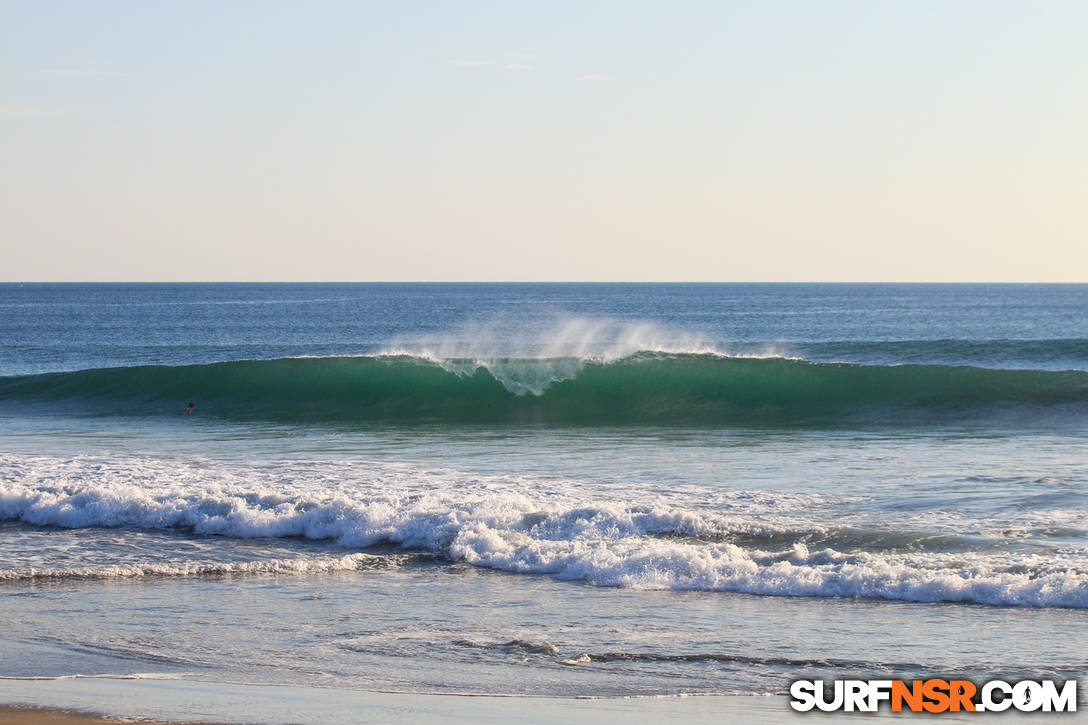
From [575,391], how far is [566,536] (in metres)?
12.4

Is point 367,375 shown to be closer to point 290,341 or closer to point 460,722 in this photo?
point 460,722

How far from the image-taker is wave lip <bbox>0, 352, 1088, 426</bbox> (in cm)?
1939

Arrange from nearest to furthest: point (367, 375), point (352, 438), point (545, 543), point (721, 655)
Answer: point (721, 655) < point (545, 543) < point (352, 438) < point (367, 375)

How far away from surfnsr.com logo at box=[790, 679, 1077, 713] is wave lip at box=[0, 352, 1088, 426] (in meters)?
12.8

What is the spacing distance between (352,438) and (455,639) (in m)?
10.4

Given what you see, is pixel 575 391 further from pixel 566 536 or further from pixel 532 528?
pixel 566 536

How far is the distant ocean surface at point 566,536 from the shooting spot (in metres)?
6.23

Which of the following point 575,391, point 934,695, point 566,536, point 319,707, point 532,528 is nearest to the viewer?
point 319,707

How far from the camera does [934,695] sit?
5473 mm

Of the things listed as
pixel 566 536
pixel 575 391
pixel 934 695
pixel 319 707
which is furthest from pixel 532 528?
pixel 575 391

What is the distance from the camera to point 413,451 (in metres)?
15.0

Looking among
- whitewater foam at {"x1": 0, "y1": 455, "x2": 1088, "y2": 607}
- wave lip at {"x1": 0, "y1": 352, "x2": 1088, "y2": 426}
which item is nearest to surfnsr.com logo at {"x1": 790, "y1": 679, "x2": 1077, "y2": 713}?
whitewater foam at {"x1": 0, "y1": 455, "x2": 1088, "y2": 607}

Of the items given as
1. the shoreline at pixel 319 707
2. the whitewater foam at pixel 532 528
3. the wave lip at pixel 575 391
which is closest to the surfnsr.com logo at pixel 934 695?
the shoreline at pixel 319 707

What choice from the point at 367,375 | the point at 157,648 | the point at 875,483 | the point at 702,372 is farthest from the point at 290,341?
the point at 157,648
